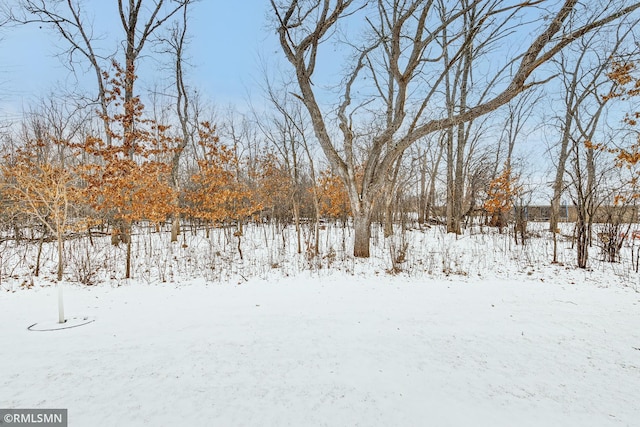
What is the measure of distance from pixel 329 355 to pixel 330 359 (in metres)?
0.08

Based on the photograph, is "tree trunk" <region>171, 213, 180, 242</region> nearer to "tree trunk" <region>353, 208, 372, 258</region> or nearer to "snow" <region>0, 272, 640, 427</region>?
"snow" <region>0, 272, 640, 427</region>

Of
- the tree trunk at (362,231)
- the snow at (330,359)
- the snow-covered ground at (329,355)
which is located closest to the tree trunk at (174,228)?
the snow-covered ground at (329,355)

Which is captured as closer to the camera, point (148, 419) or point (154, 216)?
point (148, 419)

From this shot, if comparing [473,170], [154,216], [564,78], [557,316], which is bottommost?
[557,316]

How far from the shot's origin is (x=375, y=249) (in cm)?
1018

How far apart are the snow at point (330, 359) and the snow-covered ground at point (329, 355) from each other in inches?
0.6

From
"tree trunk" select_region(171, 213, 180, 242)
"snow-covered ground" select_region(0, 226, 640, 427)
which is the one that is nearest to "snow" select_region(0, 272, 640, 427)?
"snow-covered ground" select_region(0, 226, 640, 427)

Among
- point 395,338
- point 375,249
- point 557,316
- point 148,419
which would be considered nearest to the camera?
point 148,419

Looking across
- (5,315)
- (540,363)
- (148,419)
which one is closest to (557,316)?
(540,363)

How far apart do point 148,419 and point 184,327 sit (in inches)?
72.2

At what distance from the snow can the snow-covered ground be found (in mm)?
16

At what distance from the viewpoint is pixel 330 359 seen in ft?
9.31

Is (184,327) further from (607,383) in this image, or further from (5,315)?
(607,383)

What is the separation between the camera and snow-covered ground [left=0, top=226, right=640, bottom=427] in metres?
2.07
